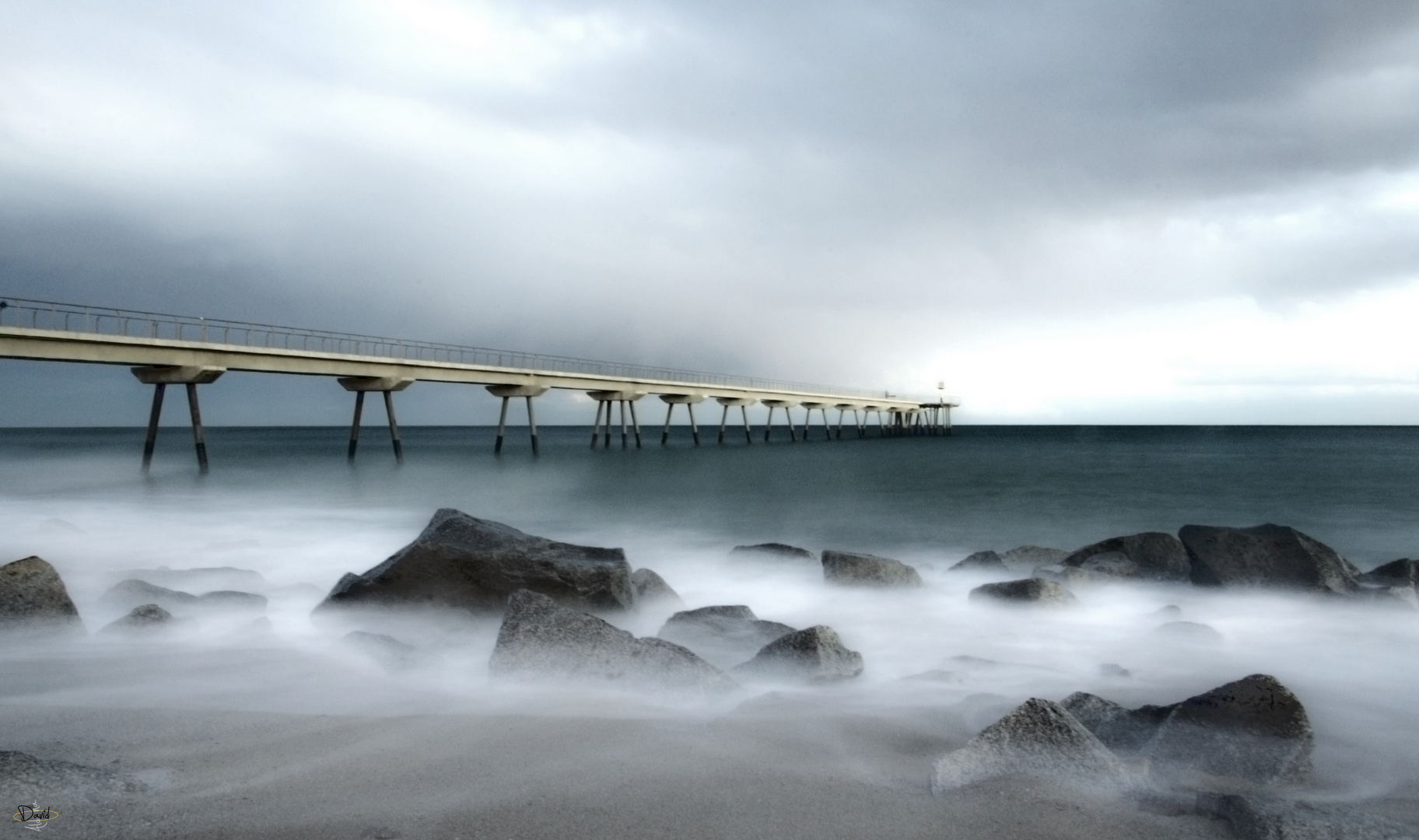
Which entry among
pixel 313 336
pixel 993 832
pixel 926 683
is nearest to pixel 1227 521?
pixel 926 683

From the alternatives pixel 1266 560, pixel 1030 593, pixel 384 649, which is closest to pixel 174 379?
pixel 384 649

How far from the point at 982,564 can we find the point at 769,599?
128 inches

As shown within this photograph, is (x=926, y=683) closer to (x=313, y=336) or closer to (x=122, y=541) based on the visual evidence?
(x=122, y=541)

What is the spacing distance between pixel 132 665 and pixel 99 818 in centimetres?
287

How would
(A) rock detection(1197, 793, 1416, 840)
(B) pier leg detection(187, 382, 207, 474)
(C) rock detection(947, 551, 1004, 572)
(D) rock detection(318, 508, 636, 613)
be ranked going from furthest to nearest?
1. (B) pier leg detection(187, 382, 207, 474)
2. (C) rock detection(947, 551, 1004, 572)
3. (D) rock detection(318, 508, 636, 613)
4. (A) rock detection(1197, 793, 1416, 840)

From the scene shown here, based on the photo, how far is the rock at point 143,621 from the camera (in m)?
6.04

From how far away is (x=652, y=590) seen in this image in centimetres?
782

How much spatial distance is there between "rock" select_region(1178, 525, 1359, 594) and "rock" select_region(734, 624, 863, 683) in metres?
5.81

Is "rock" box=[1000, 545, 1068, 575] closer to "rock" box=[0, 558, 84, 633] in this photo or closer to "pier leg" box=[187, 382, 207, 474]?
"rock" box=[0, 558, 84, 633]

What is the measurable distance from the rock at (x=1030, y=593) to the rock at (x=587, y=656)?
13.1 ft

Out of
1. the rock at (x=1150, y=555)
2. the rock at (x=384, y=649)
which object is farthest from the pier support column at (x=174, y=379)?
the rock at (x=1150, y=555)

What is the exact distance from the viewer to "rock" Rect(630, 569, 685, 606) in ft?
25.3

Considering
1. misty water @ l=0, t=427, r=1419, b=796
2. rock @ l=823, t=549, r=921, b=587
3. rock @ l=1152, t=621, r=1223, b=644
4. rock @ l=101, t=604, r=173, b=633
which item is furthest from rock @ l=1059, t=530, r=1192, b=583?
→ rock @ l=101, t=604, r=173, b=633

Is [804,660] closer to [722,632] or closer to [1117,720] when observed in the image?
[722,632]
